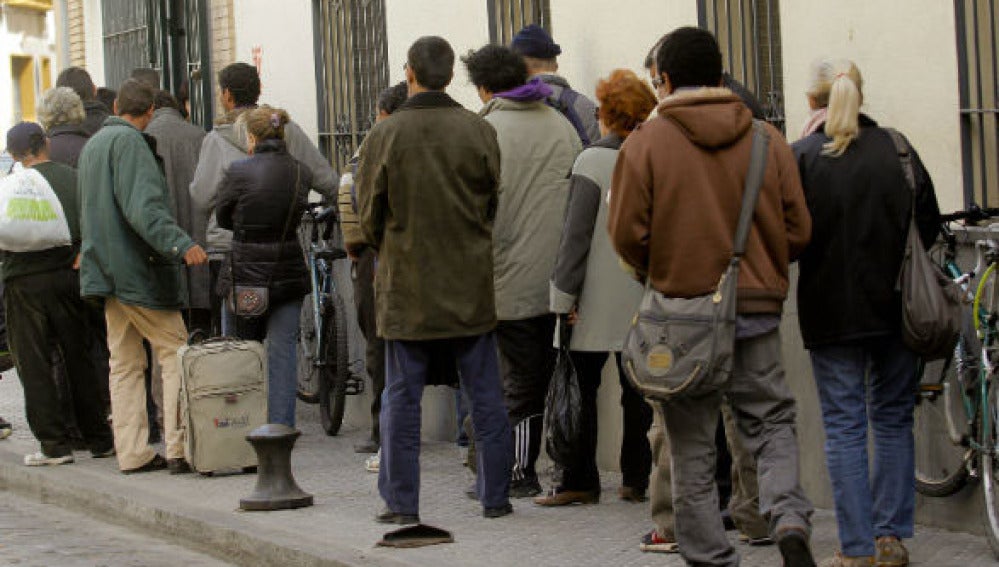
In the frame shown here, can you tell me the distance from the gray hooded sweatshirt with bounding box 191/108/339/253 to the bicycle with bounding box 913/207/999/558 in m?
4.21

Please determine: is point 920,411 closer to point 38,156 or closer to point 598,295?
point 598,295

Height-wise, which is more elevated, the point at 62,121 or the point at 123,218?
the point at 62,121

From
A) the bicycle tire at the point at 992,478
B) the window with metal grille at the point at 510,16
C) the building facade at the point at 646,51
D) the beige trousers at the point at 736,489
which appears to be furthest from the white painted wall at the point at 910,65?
the window with metal grille at the point at 510,16

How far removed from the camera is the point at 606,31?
402 inches

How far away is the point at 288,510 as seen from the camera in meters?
9.18

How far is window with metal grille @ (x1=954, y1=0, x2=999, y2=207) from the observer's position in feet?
25.7

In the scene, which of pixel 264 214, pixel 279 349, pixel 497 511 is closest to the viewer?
pixel 497 511

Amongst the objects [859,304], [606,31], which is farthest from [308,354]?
[859,304]

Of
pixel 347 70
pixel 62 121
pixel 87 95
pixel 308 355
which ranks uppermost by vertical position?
pixel 347 70

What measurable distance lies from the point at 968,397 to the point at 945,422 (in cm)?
33

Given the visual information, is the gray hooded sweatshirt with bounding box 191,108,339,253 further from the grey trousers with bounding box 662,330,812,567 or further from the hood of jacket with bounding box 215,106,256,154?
the grey trousers with bounding box 662,330,812,567

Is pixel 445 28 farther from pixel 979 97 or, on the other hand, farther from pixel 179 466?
pixel 979 97

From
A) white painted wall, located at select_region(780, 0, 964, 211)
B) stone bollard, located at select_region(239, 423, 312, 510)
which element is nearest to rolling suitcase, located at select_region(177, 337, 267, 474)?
stone bollard, located at select_region(239, 423, 312, 510)

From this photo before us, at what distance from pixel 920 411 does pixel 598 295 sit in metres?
1.44
